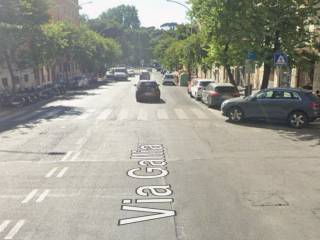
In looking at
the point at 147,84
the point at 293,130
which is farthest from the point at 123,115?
the point at 293,130

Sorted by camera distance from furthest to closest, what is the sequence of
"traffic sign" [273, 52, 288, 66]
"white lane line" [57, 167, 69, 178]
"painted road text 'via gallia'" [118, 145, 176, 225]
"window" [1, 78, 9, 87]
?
"window" [1, 78, 9, 87], "traffic sign" [273, 52, 288, 66], "white lane line" [57, 167, 69, 178], "painted road text 'via gallia'" [118, 145, 176, 225]

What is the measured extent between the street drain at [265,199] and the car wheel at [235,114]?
9.20 metres

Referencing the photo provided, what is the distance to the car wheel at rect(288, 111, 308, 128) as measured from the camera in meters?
15.5

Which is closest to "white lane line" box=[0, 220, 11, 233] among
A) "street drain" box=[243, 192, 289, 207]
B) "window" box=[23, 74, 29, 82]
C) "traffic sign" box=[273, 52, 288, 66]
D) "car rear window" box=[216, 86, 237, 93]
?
"street drain" box=[243, 192, 289, 207]

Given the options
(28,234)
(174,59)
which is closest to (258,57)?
(28,234)

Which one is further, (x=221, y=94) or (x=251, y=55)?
(x=221, y=94)

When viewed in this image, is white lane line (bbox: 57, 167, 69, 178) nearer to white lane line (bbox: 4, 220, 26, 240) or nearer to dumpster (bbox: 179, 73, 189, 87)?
white lane line (bbox: 4, 220, 26, 240)

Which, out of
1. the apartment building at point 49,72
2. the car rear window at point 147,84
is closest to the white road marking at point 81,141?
the car rear window at point 147,84

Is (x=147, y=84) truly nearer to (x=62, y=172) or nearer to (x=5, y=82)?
(x=62, y=172)

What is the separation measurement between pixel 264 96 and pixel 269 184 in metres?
8.55

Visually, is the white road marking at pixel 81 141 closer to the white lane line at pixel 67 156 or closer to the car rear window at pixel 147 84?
the white lane line at pixel 67 156

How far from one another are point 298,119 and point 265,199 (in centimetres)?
904

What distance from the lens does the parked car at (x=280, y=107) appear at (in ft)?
50.7

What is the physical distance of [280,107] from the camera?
1580cm
